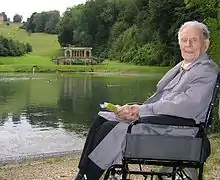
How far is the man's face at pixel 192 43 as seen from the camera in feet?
10.7

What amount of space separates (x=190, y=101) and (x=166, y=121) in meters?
0.20

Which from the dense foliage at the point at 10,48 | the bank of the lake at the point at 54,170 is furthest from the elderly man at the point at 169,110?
the dense foliage at the point at 10,48

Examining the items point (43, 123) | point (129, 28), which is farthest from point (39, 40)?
point (43, 123)

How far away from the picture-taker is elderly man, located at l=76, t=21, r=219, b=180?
3.09m

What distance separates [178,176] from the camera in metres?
3.54

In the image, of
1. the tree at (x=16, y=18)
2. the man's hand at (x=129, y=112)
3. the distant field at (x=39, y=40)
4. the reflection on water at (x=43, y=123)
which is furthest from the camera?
the tree at (x=16, y=18)

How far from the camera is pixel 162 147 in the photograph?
304 cm

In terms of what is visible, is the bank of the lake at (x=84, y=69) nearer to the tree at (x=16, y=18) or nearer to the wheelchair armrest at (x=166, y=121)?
the wheelchair armrest at (x=166, y=121)

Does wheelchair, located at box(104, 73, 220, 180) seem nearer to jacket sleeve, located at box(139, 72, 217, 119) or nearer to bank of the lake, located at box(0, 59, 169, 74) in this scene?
jacket sleeve, located at box(139, 72, 217, 119)

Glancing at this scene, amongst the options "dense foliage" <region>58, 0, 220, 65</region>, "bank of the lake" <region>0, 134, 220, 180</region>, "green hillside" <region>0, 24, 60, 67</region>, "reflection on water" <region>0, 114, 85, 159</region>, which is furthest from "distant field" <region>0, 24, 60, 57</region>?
"bank of the lake" <region>0, 134, 220, 180</region>

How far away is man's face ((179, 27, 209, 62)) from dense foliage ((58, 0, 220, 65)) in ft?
87.2

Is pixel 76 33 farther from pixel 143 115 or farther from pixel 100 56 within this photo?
pixel 143 115

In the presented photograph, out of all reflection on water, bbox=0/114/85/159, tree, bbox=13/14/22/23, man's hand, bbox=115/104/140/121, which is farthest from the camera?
tree, bbox=13/14/22/23

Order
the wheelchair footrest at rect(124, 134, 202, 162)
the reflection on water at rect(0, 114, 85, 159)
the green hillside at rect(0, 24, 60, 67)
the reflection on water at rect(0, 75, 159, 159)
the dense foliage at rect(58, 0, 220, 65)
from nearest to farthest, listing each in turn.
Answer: the wheelchair footrest at rect(124, 134, 202, 162)
the reflection on water at rect(0, 114, 85, 159)
the reflection on water at rect(0, 75, 159, 159)
the dense foliage at rect(58, 0, 220, 65)
the green hillside at rect(0, 24, 60, 67)
